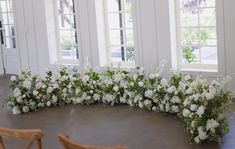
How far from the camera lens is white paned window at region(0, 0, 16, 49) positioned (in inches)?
337

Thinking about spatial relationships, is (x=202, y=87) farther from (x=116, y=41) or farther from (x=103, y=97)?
(x=116, y=41)

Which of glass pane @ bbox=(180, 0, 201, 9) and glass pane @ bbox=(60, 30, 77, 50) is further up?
glass pane @ bbox=(180, 0, 201, 9)

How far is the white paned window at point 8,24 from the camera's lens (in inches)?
337

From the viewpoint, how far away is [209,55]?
614 cm

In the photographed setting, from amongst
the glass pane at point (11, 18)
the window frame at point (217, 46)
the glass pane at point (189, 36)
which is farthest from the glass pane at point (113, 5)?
the glass pane at point (11, 18)

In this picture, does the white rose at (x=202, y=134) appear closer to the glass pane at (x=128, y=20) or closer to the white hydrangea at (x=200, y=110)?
the white hydrangea at (x=200, y=110)

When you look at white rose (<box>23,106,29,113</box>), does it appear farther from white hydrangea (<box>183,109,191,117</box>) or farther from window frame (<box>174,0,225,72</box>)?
window frame (<box>174,0,225,72</box>)

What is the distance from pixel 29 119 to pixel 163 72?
2781mm

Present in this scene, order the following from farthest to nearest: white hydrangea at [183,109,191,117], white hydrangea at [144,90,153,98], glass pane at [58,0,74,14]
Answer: glass pane at [58,0,74,14]
white hydrangea at [144,90,153,98]
white hydrangea at [183,109,191,117]

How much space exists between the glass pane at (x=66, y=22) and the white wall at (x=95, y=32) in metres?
0.19

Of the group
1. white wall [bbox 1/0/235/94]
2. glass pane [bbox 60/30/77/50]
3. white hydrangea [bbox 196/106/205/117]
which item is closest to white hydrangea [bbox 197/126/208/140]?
white hydrangea [bbox 196/106/205/117]

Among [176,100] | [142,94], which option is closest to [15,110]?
[142,94]

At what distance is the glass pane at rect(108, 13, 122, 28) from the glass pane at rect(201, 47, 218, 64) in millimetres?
1605

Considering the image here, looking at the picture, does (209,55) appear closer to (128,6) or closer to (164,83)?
(128,6)
